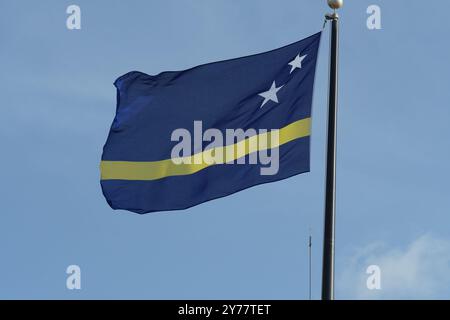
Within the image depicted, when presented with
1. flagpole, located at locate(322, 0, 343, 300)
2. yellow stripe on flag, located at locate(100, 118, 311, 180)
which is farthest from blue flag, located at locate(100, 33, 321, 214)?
flagpole, located at locate(322, 0, 343, 300)

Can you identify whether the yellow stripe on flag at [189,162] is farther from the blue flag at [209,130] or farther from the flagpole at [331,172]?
the flagpole at [331,172]

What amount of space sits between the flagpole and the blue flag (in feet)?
3.39

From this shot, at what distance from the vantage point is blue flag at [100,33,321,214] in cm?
1936

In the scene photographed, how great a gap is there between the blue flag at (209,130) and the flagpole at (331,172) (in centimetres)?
103

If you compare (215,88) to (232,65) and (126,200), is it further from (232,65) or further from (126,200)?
(126,200)

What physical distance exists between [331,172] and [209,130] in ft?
10.6

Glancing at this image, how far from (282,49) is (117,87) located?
9.14 feet

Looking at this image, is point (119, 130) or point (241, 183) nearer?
point (241, 183)

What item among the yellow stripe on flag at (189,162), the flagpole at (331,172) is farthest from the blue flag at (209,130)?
the flagpole at (331,172)

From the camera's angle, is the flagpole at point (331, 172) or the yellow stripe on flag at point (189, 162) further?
the yellow stripe on flag at point (189, 162)

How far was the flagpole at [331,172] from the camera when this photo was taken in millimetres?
16766

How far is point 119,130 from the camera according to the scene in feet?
67.5

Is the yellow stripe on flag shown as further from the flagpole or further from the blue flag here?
the flagpole
